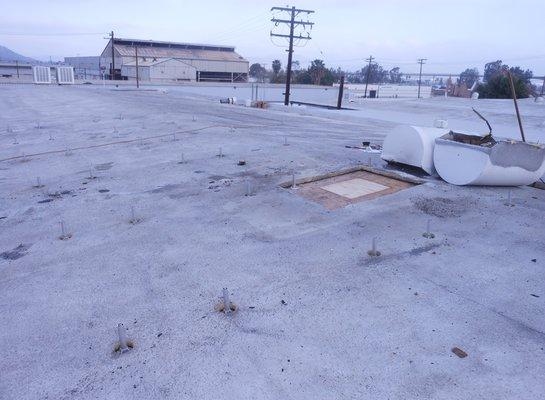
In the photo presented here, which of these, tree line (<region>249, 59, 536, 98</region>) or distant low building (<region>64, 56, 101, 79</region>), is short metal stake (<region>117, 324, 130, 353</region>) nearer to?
tree line (<region>249, 59, 536, 98</region>)

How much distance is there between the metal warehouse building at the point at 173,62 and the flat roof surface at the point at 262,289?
6230 centimetres

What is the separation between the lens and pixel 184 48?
89875 mm

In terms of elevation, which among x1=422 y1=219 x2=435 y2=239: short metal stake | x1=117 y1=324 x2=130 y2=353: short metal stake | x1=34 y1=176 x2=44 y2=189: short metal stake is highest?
x1=422 y1=219 x2=435 y2=239: short metal stake

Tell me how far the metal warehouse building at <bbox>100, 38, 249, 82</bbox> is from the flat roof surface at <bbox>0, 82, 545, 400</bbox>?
6230 cm

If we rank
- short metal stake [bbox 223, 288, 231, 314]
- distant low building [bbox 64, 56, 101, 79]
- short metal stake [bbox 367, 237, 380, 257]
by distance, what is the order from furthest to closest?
distant low building [bbox 64, 56, 101, 79]
short metal stake [bbox 367, 237, 380, 257]
short metal stake [bbox 223, 288, 231, 314]

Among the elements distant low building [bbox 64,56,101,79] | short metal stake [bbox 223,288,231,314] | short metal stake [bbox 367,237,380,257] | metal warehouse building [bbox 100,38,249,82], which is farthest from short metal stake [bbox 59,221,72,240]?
distant low building [bbox 64,56,101,79]

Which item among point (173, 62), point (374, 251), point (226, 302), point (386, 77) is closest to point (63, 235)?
point (226, 302)

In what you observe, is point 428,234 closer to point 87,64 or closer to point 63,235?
point 63,235

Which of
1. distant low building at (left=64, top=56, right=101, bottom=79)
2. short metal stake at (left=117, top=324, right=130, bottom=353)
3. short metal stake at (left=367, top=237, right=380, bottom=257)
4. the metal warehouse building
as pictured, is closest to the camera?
short metal stake at (left=117, top=324, right=130, bottom=353)

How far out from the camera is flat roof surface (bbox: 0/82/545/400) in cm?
382

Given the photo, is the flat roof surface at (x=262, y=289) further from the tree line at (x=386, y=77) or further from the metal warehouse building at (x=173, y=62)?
the metal warehouse building at (x=173, y=62)

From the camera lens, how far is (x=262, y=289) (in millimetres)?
5266

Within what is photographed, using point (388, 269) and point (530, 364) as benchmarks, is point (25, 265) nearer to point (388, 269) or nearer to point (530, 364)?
point (388, 269)

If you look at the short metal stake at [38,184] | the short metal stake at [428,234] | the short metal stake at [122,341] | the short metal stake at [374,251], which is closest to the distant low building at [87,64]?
the short metal stake at [38,184]
